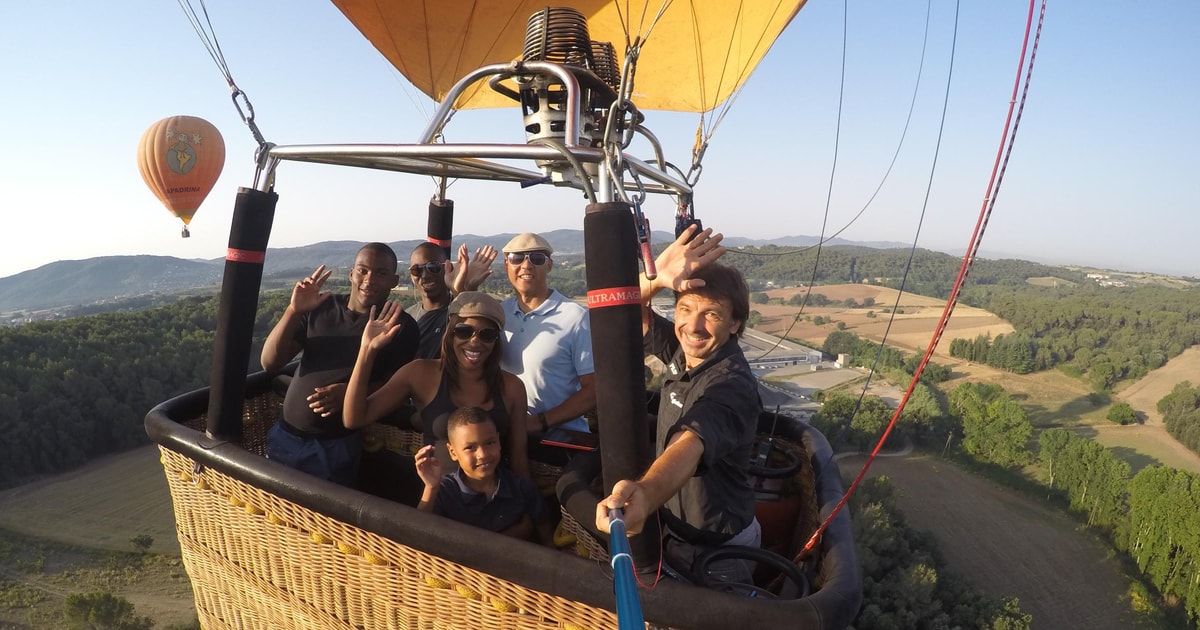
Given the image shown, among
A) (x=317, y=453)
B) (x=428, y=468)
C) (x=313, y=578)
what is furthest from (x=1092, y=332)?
(x=313, y=578)

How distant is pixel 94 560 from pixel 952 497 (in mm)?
36541

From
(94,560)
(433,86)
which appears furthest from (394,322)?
(94,560)

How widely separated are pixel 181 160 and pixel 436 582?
412 inches

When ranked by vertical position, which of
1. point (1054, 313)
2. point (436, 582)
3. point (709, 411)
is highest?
point (709, 411)

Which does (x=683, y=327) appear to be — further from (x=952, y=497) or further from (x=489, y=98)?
(x=952, y=497)

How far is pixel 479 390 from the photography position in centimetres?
200

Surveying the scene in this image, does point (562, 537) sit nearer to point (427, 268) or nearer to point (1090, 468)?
point (427, 268)

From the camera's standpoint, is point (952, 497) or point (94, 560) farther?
point (952, 497)

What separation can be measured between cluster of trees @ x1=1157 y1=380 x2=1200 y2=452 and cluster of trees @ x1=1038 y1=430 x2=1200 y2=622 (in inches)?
609

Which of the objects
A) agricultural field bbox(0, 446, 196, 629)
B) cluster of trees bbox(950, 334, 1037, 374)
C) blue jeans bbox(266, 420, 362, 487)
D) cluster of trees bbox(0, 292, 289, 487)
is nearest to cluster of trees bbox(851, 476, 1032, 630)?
blue jeans bbox(266, 420, 362, 487)

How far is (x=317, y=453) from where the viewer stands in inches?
84.1

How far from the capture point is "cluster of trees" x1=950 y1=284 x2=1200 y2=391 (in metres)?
55.0

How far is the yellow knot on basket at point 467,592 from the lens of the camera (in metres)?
1.14

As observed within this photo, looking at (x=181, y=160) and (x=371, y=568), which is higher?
(x=181, y=160)
